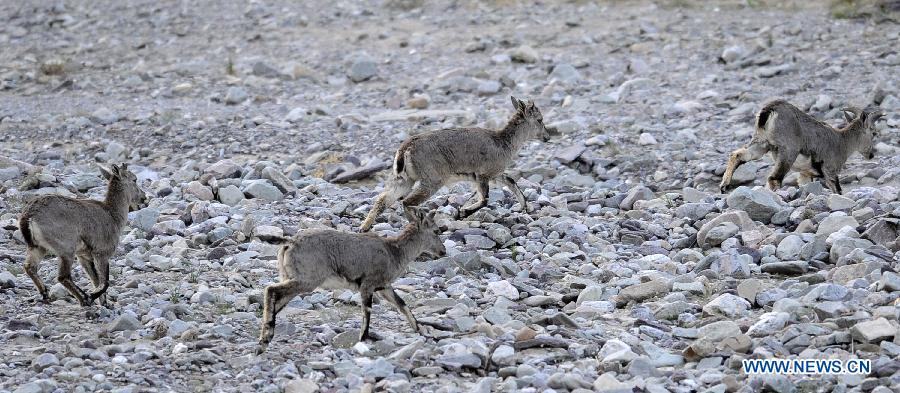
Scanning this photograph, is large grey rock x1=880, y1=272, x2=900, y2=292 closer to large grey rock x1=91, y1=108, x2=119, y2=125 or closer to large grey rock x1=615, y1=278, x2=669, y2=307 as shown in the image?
large grey rock x1=615, y1=278, x2=669, y2=307

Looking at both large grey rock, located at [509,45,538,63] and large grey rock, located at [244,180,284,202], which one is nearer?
large grey rock, located at [244,180,284,202]

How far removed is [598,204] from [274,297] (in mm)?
5345

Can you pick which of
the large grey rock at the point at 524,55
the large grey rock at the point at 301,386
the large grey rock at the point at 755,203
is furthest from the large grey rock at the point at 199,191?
the large grey rock at the point at 524,55

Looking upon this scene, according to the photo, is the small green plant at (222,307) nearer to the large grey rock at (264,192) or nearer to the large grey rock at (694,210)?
the large grey rock at (264,192)

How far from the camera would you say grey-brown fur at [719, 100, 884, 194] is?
43.1ft

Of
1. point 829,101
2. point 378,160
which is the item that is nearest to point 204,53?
point 378,160

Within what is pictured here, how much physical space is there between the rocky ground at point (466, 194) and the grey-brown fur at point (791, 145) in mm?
332

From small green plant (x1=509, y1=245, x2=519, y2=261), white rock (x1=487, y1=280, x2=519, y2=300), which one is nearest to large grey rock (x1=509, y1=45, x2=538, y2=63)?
small green plant (x1=509, y1=245, x2=519, y2=261)

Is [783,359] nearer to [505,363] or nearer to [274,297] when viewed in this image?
[505,363]

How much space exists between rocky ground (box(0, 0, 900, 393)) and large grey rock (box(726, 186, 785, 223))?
3 centimetres

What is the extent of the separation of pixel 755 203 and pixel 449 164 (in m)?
3.07

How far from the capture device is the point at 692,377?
316 inches

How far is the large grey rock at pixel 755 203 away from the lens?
471 inches

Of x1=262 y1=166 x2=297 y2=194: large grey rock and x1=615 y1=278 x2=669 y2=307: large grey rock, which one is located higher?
x1=615 y1=278 x2=669 y2=307: large grey rock
